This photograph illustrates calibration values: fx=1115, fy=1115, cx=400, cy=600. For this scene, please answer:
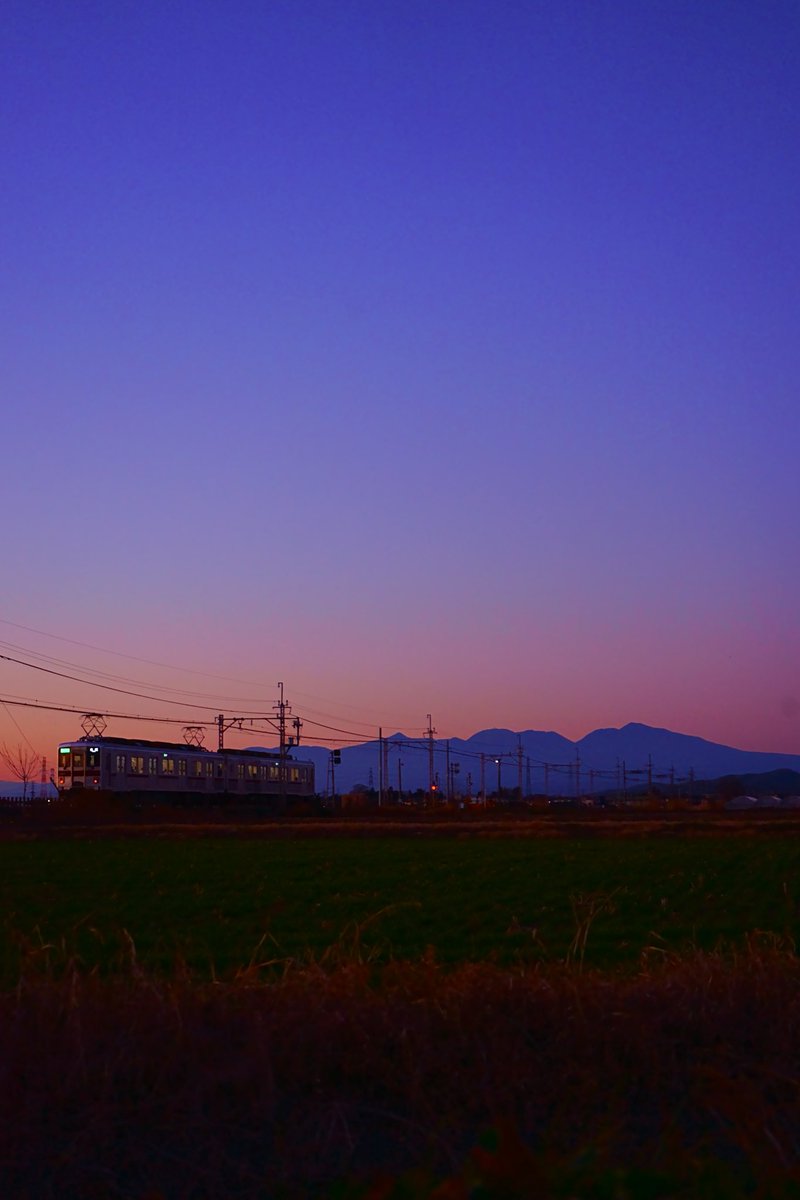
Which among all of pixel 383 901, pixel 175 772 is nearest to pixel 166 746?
pixel 175 772

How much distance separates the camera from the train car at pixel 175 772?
57.8 metres

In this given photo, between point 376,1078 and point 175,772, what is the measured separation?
59.6 meters

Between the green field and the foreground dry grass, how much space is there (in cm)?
70

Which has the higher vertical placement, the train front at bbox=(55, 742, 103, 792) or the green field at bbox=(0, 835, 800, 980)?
the train front at bbox=(55, 742, 103, 792)

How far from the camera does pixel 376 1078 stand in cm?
508

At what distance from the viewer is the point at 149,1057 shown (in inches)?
198

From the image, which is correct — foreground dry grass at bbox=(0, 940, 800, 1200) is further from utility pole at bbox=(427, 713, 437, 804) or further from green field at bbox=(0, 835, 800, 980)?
utility pole at bbox=(427, 713, 437, 804)

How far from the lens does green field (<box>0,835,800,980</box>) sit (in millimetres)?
12742

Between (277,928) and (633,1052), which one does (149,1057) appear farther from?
(277,928)

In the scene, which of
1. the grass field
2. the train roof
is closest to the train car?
the train roof

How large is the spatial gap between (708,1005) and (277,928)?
11.0m

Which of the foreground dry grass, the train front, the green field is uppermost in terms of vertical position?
the train front

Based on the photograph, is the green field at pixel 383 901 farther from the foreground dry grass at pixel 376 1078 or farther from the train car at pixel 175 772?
the train car at pixel 175 772

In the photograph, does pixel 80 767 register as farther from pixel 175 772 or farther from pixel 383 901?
pixel 383 901
